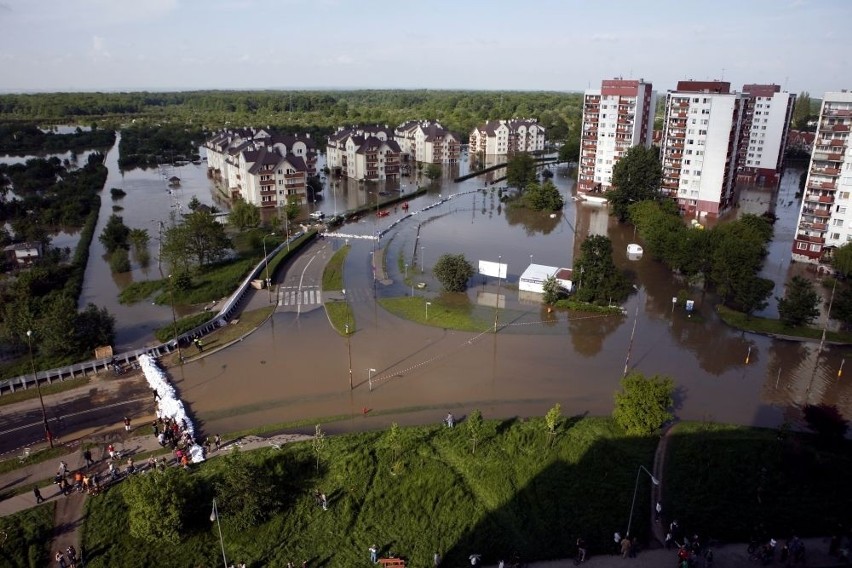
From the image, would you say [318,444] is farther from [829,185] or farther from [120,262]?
[829,185]

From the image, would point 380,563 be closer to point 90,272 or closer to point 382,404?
point 382,404

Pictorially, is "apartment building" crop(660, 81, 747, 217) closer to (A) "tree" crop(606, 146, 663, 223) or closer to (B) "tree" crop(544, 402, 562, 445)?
(A) "tree" crop(606, 146, 663, 223)

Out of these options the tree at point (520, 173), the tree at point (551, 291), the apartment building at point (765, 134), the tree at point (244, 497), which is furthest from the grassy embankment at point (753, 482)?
the apartment building at point (765, 134)

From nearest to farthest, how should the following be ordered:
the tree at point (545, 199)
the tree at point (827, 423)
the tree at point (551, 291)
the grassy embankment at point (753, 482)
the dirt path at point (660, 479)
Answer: the dirt path at point (660, 479), the grassy embankment at point (753, 482), the tree at point (827, 423), the tree at point (551, 291), the tree at point (545, 199)

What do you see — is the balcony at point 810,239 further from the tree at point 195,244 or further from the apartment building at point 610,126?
the tree at point 195,244

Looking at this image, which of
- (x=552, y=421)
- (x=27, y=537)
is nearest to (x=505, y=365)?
(x=552, y=421)

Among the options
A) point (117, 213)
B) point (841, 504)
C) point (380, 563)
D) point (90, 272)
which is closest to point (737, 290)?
point (841, 504)
